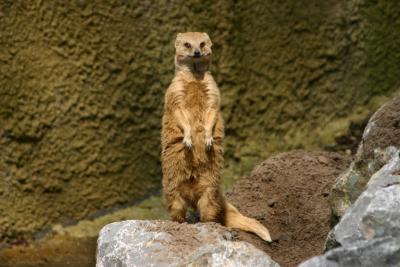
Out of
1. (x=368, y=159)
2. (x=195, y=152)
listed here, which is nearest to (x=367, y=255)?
(x=368, y=159)

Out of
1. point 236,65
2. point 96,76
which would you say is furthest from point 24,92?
point 236,65

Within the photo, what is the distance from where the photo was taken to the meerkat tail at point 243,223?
21.4 ft

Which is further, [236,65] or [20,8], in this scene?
[236,65]

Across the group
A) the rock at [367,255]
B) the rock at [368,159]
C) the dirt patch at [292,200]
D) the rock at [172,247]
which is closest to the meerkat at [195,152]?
the dirt patch at [292,200]

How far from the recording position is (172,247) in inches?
225

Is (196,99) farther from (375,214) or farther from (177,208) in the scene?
(375,214)

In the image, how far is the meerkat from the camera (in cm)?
654

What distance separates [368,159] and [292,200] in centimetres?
120

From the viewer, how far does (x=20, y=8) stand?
8.39m

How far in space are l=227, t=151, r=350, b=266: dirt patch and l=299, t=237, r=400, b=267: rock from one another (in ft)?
5.50

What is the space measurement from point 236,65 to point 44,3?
1970mm

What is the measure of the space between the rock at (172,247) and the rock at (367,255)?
0.95 meters

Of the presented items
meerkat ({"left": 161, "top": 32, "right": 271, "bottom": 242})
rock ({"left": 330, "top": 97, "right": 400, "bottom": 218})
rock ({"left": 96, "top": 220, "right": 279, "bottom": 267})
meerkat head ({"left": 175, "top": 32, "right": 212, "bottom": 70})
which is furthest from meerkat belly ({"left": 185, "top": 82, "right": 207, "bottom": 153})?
rock ({"left": 330, "top": 97, "right": 400, "bottom": 218})

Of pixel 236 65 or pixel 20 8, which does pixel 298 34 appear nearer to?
pixel 236 65
